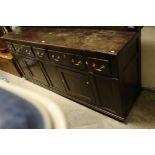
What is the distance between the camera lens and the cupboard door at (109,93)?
4.52 ft

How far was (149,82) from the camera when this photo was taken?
1.79 m

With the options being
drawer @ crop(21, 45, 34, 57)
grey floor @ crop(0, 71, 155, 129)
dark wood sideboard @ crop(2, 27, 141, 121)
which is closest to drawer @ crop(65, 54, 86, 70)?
dark wood sideboard @ crop(2, 27, 141, 121)

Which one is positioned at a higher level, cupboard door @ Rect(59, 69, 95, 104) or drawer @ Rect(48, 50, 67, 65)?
drawer @ Rect(48, 50, 67, 65)

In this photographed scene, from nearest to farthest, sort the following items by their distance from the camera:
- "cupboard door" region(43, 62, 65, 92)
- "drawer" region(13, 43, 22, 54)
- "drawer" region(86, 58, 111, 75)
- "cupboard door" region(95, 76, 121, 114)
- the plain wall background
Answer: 1. "drawer" region(86, 58, 111, 75)
2. "cupboard door" region(95, 76, 121, 114)
3. the plain wall background
4. "cupboard door" region(43, 62, 65, 92)
5. "drawer" region(13, 43, 22, 54)

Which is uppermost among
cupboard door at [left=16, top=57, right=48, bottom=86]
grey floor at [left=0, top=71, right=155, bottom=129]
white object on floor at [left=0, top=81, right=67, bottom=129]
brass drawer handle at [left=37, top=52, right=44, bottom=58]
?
white object on floor at [left=0, top=81, right=67, bottom=129]

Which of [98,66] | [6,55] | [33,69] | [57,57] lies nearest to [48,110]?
[98,66]

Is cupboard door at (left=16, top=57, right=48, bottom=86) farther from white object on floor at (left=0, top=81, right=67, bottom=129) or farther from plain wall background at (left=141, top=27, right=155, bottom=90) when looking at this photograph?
white object on floor at (left=0, top=81, right=67, bottom=129)

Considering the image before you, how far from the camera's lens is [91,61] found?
1.34 meters

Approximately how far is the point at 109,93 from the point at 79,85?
0.34 m

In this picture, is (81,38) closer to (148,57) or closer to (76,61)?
(76,61)

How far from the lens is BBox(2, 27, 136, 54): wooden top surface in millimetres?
1276

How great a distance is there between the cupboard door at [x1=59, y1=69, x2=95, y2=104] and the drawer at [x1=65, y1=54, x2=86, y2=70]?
0.09 meters
